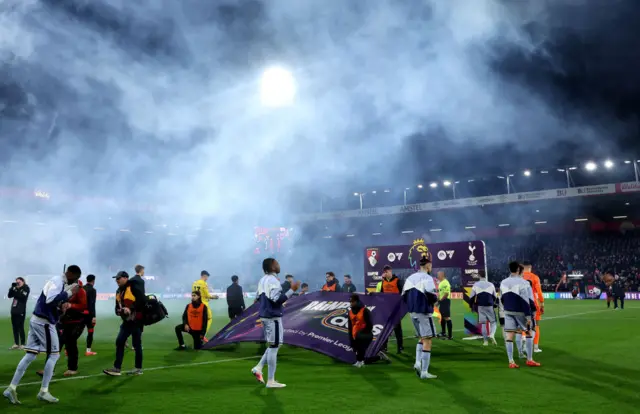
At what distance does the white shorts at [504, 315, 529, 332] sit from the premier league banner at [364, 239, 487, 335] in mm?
6365

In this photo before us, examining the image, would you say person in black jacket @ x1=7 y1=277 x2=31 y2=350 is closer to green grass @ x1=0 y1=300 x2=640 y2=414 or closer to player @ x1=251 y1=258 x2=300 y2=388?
green grass @ x1=0 y1=300 x2=640 y2=414

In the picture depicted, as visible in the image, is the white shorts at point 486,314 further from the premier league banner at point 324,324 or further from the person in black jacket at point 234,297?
the person in black jacket at point 234,297

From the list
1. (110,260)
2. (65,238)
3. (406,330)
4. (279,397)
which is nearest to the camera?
(279,397)

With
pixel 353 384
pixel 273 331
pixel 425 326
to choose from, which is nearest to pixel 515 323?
pixel 425 326

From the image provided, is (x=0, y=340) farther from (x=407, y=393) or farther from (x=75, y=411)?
(x=407, y=393)

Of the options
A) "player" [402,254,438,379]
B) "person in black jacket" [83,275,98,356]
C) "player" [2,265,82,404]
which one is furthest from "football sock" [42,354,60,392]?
"player" [402,254,438,379]

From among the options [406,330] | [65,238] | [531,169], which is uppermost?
[531,169]

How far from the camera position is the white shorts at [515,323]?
33.9 ft

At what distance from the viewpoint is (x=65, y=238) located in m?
44.5

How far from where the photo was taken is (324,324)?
40.4 feet

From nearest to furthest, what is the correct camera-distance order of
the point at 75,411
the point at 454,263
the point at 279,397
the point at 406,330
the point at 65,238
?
the point at 75,411, the point at 279,397, the point at 406,330, the point at 454,263, the point at 65,238

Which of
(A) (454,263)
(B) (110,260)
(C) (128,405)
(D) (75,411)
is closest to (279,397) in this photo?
(C) (128,405)

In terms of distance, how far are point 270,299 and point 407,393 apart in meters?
2.68

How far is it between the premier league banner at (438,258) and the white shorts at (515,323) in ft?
20.9
